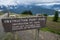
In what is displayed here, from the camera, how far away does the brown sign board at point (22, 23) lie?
3.53 meters

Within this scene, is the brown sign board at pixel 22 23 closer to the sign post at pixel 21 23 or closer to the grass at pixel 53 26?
the sign post at pixel 21 23

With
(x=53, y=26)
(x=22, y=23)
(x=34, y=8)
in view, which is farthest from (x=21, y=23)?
(x=53, y=26)

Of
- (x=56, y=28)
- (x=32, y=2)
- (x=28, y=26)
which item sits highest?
(x=32, y=2)

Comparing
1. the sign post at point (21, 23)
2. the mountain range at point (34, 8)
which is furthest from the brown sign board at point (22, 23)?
the mountain range at point (34, 8)

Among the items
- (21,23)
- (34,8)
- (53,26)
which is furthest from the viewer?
(53,26)

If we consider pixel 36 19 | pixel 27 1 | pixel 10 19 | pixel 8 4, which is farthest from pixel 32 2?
pixel 10 19

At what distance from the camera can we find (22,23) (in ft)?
11.9

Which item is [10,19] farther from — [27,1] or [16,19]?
[27,1]

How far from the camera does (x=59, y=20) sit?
492 cm

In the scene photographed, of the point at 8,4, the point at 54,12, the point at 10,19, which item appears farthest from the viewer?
the point at 54,12

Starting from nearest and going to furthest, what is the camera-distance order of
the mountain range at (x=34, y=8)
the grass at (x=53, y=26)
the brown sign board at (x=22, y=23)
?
the brown sign board at (x=22, y=23)
the mountain range at (x=34, y=8)
the grass at (x=53, y=26)

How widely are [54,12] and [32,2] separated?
0.70m

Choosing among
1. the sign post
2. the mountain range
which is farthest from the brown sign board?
the mountain range

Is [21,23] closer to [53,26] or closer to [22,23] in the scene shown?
[22,23]
